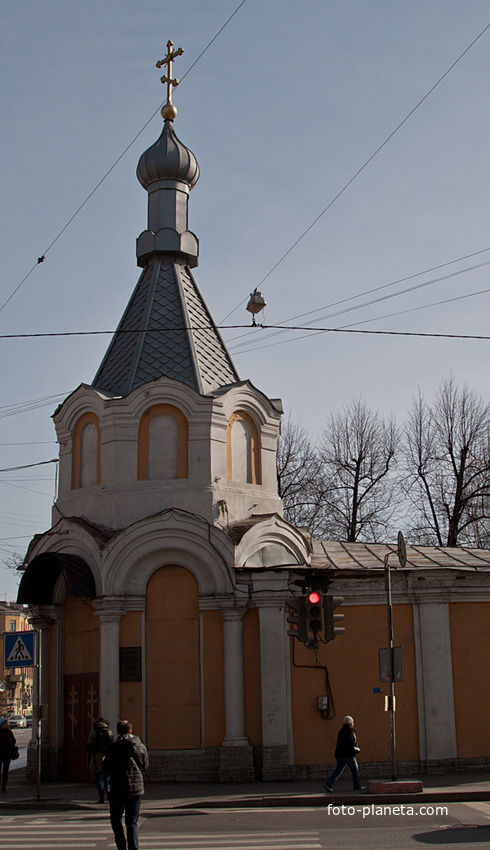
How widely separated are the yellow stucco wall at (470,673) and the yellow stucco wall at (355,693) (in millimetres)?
812

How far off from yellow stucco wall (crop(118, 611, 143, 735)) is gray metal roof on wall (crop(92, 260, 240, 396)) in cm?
450

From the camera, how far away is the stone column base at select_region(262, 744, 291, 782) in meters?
15.8

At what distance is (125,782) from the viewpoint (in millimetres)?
9352

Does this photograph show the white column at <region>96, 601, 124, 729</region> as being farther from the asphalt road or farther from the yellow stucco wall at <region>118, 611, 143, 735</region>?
the asphalt road

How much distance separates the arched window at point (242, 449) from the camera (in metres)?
18.3

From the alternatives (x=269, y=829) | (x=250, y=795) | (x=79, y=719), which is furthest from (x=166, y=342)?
(x=269, y=829)

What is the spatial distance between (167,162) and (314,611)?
11.8 meters

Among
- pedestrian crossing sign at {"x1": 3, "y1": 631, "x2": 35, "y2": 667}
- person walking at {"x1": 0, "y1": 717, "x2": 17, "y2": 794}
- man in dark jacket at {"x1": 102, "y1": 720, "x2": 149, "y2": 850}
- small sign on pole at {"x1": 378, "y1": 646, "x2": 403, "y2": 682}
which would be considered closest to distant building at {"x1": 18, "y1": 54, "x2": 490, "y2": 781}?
person walking at {"x1": 0, "y1": 717, "x2": 17, "y2": 794}

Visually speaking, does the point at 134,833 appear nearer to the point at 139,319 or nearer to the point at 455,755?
the point at 455,755

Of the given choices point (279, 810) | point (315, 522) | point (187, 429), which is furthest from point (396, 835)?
point (315, 522)

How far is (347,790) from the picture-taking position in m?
14.4

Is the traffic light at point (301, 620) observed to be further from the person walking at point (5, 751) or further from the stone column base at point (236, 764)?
the person walking at point (5, 751)

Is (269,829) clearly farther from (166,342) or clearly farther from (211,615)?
(166,342)

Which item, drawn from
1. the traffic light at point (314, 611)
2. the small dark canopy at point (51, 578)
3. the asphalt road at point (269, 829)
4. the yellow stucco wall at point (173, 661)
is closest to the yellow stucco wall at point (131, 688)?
the yellow stucco wall at point (173, 661)
